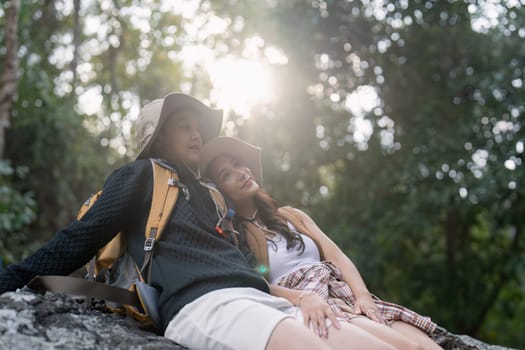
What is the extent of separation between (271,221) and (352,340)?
1101 millimetres

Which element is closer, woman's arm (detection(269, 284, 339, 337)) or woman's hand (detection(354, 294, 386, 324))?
woman's arm (detection(269, 284, 339, 337))

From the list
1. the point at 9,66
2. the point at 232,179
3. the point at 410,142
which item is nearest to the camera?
the point at 232,179

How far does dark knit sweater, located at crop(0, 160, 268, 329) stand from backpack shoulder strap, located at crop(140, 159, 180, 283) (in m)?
0.04

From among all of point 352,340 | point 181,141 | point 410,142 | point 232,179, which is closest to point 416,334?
point 352,340

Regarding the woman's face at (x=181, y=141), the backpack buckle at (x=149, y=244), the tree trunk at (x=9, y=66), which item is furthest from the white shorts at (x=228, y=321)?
the tree trunk at (x=9, y=66)

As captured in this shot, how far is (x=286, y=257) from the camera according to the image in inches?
115

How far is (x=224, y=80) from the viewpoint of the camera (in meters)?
15.3

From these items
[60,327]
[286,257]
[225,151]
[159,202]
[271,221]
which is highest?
[225,151]

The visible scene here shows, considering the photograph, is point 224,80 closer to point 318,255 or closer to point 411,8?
point 411,8

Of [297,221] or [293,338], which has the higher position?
[297,221]

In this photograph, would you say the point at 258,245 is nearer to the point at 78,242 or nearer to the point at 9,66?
the point at 78,242

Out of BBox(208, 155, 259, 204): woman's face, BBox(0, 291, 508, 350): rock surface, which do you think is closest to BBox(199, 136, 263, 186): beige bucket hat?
BBox(208, 155, 259, 204): woman's face

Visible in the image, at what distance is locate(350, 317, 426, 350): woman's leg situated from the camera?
2.34m

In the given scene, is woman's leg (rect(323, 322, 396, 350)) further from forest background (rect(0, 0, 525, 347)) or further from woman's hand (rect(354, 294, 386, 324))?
forest background (rect(0, 0, 525, 347))
